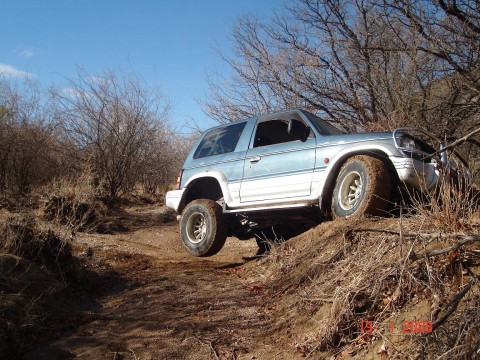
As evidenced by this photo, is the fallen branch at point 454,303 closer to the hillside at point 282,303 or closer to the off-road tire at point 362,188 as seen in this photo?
the hillside at point 282,303

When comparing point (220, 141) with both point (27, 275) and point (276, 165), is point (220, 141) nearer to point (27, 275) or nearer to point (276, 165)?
point (276, 165)

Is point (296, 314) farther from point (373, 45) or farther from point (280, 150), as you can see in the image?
point (373, 45)

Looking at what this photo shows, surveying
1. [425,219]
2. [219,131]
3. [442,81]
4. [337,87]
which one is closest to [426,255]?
[425,219]

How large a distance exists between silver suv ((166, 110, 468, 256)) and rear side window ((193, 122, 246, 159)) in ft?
0.07

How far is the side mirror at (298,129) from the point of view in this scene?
6.00m

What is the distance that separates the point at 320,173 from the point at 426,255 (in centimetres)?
271

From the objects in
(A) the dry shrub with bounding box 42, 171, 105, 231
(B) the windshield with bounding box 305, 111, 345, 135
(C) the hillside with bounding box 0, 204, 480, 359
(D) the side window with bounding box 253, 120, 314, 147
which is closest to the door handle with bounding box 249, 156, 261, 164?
(D) the side window with bounding box 253, 120, 314, 147

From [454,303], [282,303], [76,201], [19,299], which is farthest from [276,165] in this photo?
[76,201]

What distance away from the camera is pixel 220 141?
751 cm

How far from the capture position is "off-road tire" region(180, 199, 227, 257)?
6.98 m

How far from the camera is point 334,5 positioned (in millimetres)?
12117

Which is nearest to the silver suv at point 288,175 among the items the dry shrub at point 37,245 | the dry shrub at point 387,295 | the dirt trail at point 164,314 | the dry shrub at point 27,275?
the dirt trail at point 164,314
